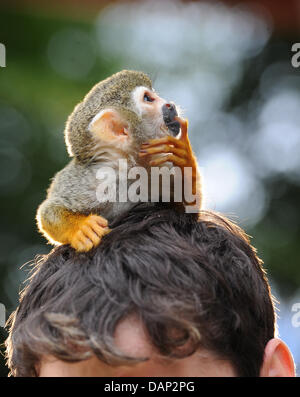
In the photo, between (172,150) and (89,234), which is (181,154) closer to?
(172,150)

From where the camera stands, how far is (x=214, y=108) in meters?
7.15

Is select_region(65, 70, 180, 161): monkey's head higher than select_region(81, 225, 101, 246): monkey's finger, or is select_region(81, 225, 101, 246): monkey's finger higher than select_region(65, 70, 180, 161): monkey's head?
select_region(65, 70, 180, 161): monkey's head

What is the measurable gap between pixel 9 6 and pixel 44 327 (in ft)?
19.5

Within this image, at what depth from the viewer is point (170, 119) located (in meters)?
2.12

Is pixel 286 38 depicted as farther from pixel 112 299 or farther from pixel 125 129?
pixel 112 299

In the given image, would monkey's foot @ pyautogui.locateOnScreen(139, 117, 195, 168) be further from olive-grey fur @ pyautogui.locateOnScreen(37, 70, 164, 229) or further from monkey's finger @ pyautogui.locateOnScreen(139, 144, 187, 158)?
olive-grey fur @ pyautogui.locateOnScreen(37, 70, 164, 229)

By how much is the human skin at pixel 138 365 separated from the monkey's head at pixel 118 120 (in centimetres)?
82

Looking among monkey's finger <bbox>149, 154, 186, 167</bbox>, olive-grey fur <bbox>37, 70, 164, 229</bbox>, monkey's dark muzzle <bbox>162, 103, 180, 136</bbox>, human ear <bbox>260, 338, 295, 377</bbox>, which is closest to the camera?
human ear <bbox>260, 338, 295, 377</bbox>

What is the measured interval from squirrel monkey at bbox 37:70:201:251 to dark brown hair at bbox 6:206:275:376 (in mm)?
244

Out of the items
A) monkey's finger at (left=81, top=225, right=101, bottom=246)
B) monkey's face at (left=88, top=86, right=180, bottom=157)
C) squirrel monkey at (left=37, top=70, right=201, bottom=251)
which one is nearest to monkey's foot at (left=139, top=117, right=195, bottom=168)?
squirrel monkey at (left=37, top=70, right=201, bottom=251)

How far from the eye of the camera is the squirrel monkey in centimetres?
189

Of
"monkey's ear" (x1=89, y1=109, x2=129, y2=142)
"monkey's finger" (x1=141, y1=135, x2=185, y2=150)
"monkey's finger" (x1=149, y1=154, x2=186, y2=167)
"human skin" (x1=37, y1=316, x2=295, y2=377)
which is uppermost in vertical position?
"monkey's ear" (x1=89, y1=109, x2=129, y2=142)

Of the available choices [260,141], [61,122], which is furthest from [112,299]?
[260,141]

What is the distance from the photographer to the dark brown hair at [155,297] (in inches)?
54.4
